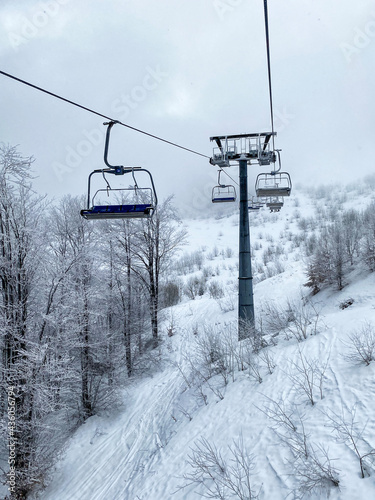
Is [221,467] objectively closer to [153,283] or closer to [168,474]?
[168,474]

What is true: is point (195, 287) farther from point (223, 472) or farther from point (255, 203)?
point (223, 472)

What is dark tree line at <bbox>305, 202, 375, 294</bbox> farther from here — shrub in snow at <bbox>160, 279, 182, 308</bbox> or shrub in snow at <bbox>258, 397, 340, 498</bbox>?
shrub in snow at <bbox>160, 279, 182, 308</bbox>

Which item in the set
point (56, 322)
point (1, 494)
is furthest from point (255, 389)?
point (1, 494)

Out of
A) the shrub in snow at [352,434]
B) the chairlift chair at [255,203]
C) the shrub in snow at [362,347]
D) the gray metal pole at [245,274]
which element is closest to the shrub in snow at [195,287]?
the chairlift chair at [255,203]

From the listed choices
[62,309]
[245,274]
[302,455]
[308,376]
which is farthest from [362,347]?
[62,309]

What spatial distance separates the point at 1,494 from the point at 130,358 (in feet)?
22.1

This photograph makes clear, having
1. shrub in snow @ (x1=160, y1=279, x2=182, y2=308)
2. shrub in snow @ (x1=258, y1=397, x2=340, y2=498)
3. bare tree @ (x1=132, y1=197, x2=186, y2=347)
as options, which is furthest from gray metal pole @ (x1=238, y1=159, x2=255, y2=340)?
shrub in snow @ (x1=160, y1=279, x2=182, y2=308)

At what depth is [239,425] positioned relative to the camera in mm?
4777

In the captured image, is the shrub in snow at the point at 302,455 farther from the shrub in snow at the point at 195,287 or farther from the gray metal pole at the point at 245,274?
the shrub in snow at the point at 195,287

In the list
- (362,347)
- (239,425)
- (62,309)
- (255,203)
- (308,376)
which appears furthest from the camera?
(255,203)

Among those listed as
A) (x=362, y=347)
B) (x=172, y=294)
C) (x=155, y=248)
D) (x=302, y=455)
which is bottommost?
(x=172, y=294)

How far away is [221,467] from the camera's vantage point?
160 inches

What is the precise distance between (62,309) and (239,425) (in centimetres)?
697

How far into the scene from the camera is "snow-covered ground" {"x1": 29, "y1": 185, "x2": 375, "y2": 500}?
11.6 feet
